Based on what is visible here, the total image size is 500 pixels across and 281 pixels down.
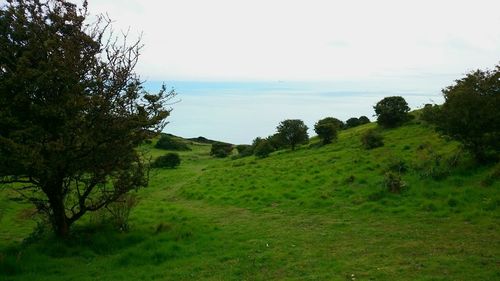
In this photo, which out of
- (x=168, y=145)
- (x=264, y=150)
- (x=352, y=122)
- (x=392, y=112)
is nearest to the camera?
(x=392, y=112)

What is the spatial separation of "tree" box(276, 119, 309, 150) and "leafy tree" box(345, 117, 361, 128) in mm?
13557

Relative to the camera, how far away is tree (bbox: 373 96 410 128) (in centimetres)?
4388

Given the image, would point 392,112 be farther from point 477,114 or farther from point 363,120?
point 477,114

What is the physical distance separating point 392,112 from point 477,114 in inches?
812

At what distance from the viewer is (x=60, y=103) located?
15445 mm

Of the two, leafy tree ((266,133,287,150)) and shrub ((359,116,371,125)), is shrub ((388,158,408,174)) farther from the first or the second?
shrub ((359,116,371,125))

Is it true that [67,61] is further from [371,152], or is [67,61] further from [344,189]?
[371,152]

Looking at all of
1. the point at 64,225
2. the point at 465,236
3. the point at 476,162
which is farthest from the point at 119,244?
the point at 476,162

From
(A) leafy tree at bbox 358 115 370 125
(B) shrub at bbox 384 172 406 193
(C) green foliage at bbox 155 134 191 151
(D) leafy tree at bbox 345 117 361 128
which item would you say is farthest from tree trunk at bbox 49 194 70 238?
(C) green foliage at bbox 155 134 191 151

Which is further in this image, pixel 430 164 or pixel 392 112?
pixel 392 112

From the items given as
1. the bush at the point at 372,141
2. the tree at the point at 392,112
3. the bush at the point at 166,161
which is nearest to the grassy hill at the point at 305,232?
the bush at the point at 372,141

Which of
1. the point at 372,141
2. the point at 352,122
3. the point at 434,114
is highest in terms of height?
the point at 434,114

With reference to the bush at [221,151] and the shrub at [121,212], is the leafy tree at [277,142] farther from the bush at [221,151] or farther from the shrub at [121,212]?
the shrub at [121,212]

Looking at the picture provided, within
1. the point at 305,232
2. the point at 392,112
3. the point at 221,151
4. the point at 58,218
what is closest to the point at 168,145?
the point at 221,151
